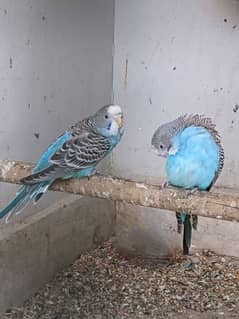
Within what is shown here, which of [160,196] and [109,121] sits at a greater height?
[109,121]

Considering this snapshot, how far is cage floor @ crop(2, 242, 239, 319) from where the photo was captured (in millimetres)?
3062

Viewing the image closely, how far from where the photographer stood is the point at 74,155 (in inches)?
99.3

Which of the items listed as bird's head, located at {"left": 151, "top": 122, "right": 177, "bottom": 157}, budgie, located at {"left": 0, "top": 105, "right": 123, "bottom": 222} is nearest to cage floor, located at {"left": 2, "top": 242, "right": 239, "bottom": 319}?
budgie, located at {"left": 0, "top": 105, "right": 123, "bottom": 222}

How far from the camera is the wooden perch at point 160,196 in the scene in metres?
2.12

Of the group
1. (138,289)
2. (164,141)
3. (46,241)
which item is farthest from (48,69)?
(138,289)

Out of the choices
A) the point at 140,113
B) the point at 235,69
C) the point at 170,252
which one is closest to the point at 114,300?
the point at 170,252

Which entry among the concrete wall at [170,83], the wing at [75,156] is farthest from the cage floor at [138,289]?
the wing at [75,156]

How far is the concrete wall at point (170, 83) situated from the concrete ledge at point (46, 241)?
0.18 meters

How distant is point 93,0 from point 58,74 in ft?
1.32

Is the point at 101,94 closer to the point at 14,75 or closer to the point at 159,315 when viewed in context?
the point at 14,75

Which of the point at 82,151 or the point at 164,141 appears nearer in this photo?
the point at 164,141

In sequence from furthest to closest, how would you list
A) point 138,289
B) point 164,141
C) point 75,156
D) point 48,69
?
1. point 138,289
2. point 48,69
3. point 75,156
4. point 164,141

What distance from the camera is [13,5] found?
111 inches

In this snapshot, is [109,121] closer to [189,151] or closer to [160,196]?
[189,151]
